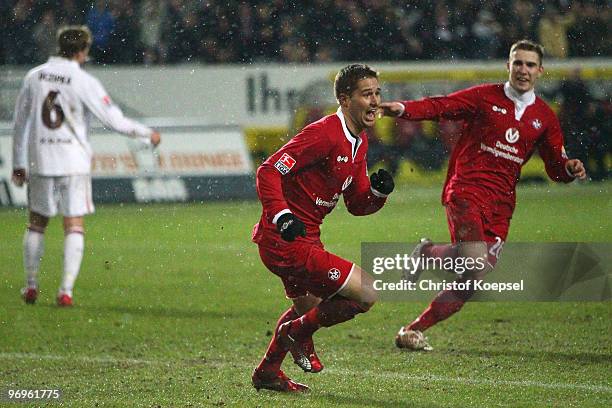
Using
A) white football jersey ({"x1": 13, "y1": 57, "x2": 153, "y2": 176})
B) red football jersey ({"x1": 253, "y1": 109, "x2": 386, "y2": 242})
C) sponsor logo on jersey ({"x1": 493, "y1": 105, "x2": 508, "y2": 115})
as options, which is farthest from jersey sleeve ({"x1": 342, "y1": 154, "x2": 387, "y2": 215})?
white football jersey ({"x1": 13, "y1": 57, "x2": 153, "y2": 176})

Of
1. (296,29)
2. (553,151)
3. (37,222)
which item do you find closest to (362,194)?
(553,151)

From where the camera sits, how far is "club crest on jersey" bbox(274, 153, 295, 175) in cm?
519

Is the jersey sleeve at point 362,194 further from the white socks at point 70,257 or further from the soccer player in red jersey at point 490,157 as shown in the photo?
the white socks at point 70,257

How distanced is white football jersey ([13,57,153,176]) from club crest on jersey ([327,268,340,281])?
293 centimetres

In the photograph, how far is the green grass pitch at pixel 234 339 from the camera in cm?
536

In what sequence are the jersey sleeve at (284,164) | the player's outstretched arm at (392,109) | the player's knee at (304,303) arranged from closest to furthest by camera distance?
1. the jersey sleeve at (284,164)
2. the player's knee at (304,303)
3. the player's outstretched arm at (392,109)

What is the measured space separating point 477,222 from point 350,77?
1.49m

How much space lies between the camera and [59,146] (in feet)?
25.9

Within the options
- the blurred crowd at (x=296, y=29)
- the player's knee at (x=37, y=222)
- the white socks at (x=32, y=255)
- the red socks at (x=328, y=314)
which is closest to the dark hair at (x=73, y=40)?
the player's knee at (x=37, y=222)

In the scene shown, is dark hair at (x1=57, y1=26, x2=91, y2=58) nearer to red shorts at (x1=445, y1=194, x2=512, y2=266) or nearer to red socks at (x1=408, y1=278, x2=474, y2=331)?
red shorts at (x1=445, y1=194, x2=512, y2=266)

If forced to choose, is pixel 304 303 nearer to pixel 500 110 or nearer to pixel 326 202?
pixel 326 202

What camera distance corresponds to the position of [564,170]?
21.4 ft

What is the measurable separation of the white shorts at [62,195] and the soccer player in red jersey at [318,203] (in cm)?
273

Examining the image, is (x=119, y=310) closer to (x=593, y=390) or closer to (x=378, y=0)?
(x=593, y=390)
